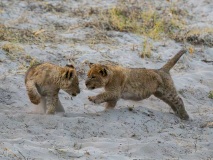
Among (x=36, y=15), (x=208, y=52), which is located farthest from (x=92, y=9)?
(x=208, y=52)

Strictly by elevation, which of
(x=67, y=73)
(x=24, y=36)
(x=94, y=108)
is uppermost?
(x=67, y=73)

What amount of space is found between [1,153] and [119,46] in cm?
674

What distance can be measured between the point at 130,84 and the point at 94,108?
776mm

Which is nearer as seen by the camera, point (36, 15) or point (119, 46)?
point (119, 46)

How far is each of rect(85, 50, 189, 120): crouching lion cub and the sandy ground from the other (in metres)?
0.22

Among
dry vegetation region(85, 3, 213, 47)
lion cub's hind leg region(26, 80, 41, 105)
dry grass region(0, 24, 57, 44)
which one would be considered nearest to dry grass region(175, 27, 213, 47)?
dry vegetation region(85, 3, 213, 47)

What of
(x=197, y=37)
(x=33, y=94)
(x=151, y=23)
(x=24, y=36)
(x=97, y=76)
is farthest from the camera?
(x=151, y=23)

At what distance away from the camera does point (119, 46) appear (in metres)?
12.4

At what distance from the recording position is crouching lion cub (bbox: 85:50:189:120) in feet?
28.2

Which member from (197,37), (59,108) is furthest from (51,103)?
(197,37)

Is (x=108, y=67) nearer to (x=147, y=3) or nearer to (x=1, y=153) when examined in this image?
(x=1, y=153)

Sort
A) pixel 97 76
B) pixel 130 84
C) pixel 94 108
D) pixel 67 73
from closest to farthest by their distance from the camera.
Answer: pixel 67 73, pixel 97 76, pixel 130 84, pixel 94 108

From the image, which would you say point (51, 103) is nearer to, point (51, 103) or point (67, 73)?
point (51, 103)

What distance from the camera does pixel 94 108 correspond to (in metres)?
9.36
